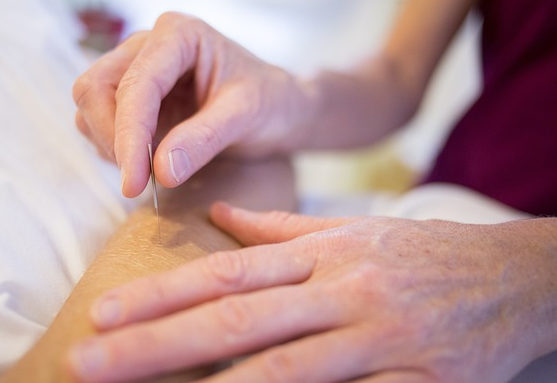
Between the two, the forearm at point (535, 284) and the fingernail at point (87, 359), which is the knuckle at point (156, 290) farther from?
the forearm at point (535, 284)

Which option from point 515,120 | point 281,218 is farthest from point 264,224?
point 515,120

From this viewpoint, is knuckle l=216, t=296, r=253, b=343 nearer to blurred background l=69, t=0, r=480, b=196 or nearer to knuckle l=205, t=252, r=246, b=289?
knuckle l=205, t=252, r=246, b=289

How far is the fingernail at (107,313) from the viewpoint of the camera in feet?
1.53

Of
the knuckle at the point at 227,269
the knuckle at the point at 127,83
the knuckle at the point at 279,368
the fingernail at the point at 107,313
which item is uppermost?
the knuckle at the point at 127,83

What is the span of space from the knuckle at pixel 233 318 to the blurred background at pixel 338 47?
51.2 inches

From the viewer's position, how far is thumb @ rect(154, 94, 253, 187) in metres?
0.64

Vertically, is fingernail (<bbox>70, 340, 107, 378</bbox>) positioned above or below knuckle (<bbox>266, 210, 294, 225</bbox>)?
above

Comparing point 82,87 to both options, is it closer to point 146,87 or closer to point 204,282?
point 146,87

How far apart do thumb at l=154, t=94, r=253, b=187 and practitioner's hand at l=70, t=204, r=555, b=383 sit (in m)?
0.16

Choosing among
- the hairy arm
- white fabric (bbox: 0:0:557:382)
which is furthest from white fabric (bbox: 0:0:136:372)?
the hairy arm

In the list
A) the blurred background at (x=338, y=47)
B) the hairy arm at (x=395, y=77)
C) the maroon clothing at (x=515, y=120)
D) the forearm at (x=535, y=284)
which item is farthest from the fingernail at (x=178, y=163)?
the blurred background at (x=338, y=47)

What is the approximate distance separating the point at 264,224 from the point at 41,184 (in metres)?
0.32

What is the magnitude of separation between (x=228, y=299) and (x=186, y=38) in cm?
43

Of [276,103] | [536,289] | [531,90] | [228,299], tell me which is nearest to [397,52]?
[531,90]
